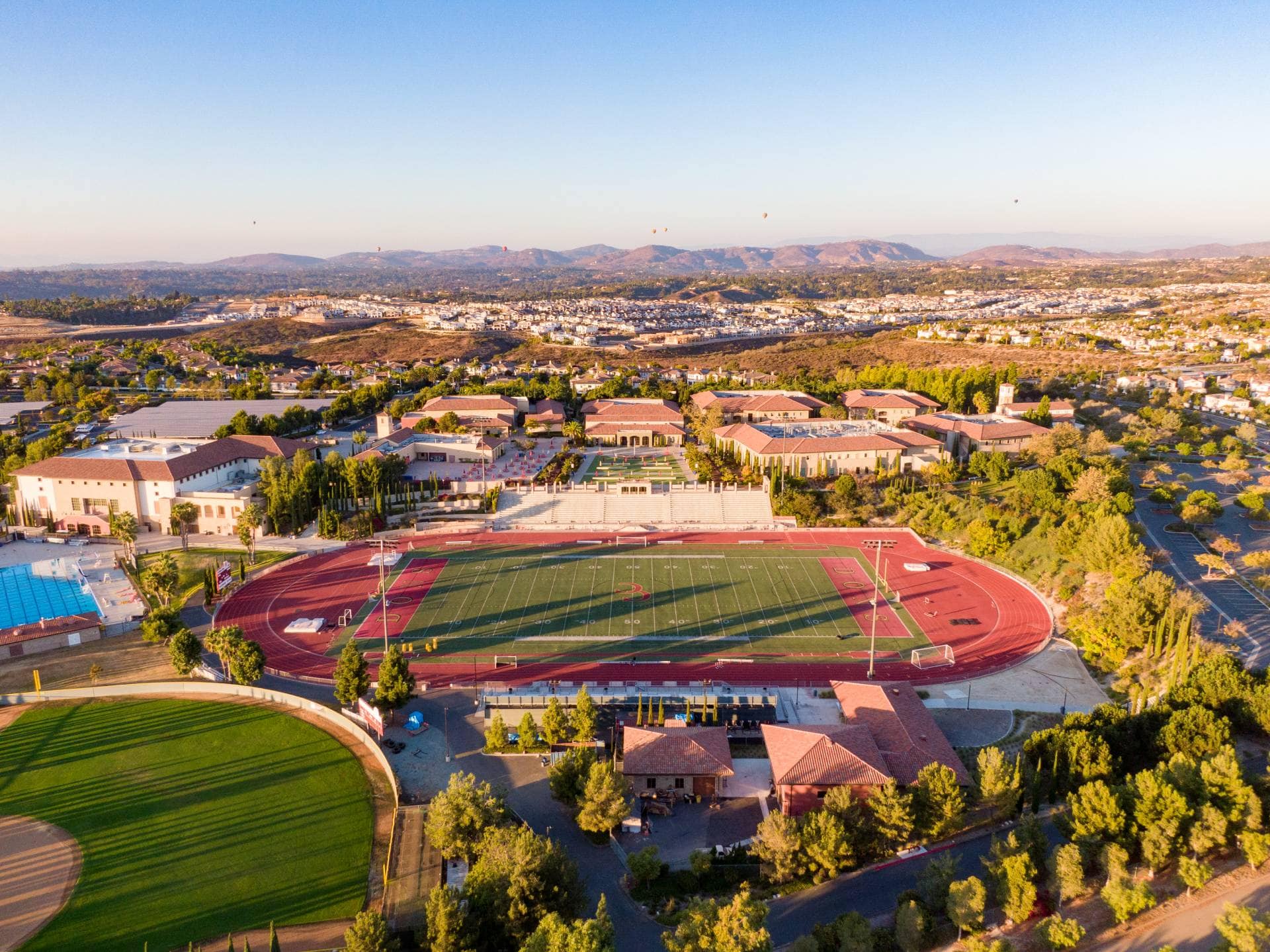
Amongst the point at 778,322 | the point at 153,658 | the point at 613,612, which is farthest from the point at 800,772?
the point at 778,322

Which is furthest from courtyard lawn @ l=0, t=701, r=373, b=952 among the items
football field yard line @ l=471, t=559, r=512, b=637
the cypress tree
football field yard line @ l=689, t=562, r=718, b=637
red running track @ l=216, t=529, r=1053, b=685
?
the cypress tree

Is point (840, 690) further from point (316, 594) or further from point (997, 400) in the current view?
point (997, 400)

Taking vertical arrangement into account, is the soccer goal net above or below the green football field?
below

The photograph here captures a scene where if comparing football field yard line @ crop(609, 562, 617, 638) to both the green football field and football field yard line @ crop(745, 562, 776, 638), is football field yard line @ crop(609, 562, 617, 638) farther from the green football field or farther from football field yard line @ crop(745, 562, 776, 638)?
football field yard line @ crop(745, 562, 776, 638)

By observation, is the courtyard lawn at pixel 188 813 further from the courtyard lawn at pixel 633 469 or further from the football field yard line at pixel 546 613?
the courtyard lawn at pixel 633 469

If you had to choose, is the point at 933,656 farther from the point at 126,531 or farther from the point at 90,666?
the point at 126,531

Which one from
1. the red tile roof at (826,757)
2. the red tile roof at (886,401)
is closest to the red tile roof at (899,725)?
the red tile roof at (826,757)
